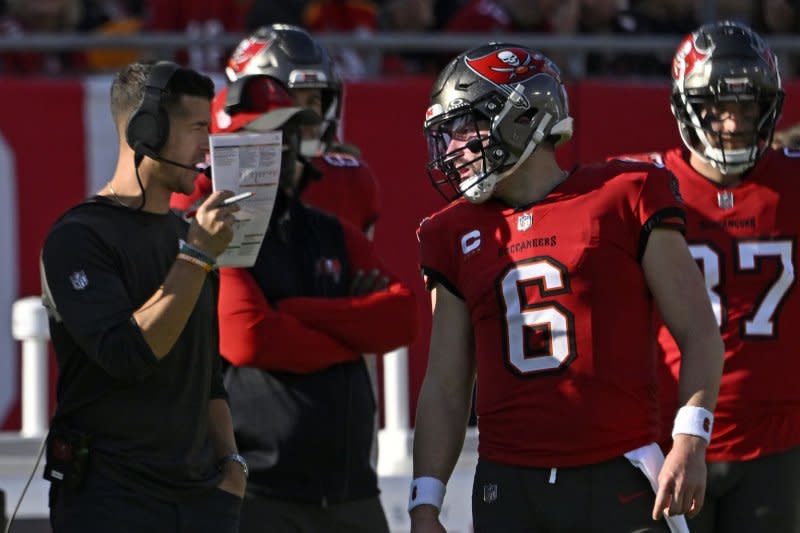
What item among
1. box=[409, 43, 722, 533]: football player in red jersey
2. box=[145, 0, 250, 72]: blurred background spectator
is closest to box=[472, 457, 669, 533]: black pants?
box=[409, 43, 722, 533]: football player in red jersey

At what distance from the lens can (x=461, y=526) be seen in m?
5.71

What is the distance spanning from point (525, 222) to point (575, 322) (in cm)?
27

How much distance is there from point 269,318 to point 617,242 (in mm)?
1213

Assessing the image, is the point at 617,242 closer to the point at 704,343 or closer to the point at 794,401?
the point at 704,343

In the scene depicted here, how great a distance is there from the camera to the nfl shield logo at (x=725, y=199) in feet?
14.8

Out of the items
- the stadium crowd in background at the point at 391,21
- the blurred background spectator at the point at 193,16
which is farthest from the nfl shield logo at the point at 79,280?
the blurred background spectator at the point at 193,16

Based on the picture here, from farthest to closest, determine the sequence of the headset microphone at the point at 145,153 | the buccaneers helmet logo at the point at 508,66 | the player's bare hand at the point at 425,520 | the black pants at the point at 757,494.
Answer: the black pants at the point at 757,494, the headset microphone at the point at 145,153, the buccaneers helmet logo at the point at 508,66, the player's bare hand at the point at 425,520

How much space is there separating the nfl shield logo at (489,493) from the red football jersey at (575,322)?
66 mm

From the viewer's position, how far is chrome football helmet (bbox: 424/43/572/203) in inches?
144

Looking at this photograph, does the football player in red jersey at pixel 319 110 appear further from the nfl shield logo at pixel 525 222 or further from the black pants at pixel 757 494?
the black pants at pixel 757 494

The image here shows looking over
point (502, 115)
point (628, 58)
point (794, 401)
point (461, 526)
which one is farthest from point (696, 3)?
point (502, 115)

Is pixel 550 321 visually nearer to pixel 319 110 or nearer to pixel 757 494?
pixel 757 494

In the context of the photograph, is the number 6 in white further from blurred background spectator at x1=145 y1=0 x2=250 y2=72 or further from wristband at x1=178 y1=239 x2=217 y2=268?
blurred background spectator at x1=145 y1=0 x2=250 y2=72

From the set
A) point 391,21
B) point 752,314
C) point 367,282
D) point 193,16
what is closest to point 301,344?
point 367,282
